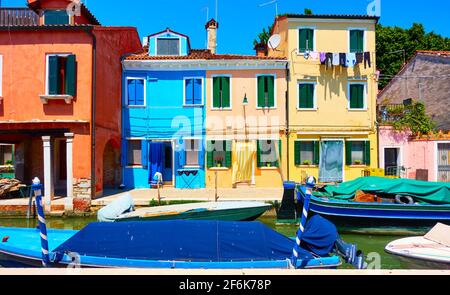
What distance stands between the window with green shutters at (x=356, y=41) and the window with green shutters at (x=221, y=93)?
6445 mm

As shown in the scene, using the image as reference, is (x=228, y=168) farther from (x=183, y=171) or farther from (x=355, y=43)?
(x=355, y=43)

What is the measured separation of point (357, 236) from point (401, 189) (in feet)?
6.68

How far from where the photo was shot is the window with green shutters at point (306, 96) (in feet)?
57.3

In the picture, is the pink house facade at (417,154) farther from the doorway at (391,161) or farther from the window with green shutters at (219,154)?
the window with green shutters at (219,154)

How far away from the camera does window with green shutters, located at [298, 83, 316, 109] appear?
17.5 metres

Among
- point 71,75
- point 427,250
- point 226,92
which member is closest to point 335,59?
point 226,92

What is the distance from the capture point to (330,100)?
17.5 metres

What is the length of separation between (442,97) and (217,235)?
750 inches

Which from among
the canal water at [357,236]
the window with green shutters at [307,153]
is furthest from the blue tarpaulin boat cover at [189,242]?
the window with green shutters at [307,153]

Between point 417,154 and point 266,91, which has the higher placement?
point 266,91

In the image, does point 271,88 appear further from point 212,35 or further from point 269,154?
point 212,35

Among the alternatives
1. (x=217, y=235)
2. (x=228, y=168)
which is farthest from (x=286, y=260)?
(x=228, y=168)

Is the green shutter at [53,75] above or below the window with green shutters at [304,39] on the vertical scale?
below
